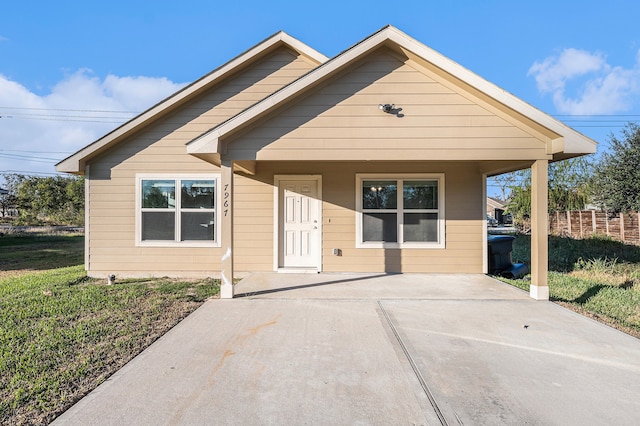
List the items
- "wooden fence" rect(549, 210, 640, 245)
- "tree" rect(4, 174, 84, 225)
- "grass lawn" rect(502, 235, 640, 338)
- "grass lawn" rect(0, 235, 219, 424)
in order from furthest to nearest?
"tree" rect(4, 174, 84, 225) < "wooden fence" rect(549, 210, 640, 245) < "grass lawn" rect(502, 235, 640, 338) < "grass lawn" rect(0, 235, 219, 424)

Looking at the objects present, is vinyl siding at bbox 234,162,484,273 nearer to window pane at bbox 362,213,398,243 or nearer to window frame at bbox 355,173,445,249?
window frame at bbox 355,173,445,249

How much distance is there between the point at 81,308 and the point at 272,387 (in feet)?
12.8

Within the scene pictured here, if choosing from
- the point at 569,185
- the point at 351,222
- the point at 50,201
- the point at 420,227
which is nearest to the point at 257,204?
the point at 351,222

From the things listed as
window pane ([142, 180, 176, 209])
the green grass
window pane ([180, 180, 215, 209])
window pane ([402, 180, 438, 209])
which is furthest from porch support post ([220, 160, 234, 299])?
the green grass

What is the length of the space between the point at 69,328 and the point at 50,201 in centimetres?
2677

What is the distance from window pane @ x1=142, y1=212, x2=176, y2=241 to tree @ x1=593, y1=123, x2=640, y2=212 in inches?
687

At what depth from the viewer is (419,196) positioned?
25.0 ft

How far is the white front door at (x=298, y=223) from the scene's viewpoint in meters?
7.70

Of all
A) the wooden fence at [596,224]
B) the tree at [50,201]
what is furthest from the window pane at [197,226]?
the tree at [50,201]

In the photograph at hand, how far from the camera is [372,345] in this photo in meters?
3.67

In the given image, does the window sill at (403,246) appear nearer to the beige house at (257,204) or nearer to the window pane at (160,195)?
the beige house at (257,204)

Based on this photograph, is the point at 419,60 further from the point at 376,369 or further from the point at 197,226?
the point at 197,226

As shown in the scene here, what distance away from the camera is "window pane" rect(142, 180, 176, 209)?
764 centimetres

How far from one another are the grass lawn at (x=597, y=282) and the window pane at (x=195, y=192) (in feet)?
21.8
